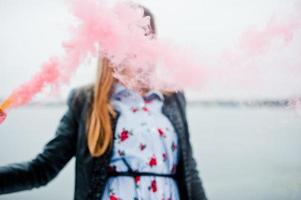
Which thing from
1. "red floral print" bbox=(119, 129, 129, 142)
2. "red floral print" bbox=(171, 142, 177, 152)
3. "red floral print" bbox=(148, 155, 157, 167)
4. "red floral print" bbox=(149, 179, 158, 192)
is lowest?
"red floral print" bbox=(149, 179, 158, 192)

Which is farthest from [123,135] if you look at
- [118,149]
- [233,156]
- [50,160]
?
[233,156]

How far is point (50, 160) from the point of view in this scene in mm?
1121

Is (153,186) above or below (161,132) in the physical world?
below

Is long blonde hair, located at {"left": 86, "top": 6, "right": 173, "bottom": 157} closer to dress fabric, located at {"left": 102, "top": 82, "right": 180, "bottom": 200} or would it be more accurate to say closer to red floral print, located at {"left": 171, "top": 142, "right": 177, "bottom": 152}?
dress fabric, located at {"left": 102, "top": 82, "right": 180, "bottom": 200}

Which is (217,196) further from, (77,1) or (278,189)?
(77,1)

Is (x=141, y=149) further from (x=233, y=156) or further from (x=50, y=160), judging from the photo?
(x=233, y=156)

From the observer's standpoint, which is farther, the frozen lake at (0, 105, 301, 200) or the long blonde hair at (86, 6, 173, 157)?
the frozen lake at (0, 105, 301, 200)

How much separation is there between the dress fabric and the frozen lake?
33 cm

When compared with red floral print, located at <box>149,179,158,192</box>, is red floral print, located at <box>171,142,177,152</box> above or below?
above

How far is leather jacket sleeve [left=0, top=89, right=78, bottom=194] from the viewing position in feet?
3.60

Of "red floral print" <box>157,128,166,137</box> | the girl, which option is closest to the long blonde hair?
the girl

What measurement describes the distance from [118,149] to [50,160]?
17cm

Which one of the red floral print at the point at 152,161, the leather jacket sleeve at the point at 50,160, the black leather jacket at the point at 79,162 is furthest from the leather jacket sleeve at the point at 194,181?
the leather jacket sleeve at the point at 50,160

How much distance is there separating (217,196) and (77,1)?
1.91 metres
